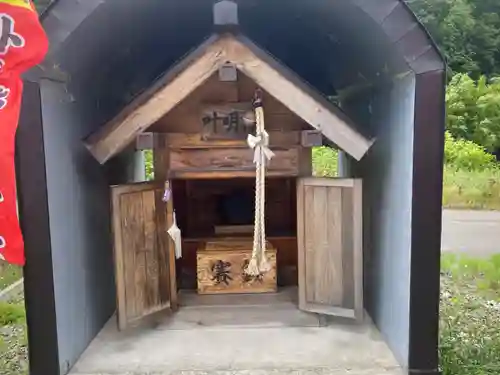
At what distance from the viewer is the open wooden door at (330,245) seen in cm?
477

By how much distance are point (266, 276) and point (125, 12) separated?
9.76ft

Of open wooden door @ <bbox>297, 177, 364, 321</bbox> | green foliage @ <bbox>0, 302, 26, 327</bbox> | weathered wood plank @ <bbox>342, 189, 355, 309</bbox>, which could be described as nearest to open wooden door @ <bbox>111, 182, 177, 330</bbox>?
open wooden door @ <bbox>297, 177, 364, 321</bbox>

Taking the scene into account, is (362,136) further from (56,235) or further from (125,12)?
(56,235)

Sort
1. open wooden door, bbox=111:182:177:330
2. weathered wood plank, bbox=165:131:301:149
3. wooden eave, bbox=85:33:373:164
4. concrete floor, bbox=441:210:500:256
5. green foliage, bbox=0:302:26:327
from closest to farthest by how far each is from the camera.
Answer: wooden eave, bbox=85:33:373:164 → open wooden door, bbox=111:182:177:330 → weathered wood plank, bbox=165:131:301:149 → green foliage, bbox=0:302:26:327 → concrete floor, bbox=441:210:500:256

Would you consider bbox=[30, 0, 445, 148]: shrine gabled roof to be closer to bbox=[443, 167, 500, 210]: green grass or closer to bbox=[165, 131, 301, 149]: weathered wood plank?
bbox=[165, 131, 301, 149]: weathered wood plank

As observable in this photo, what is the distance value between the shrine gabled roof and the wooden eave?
543 millimetres

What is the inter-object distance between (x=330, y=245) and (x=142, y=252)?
66.0 inches

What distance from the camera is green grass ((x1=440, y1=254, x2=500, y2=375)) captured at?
4.45 metres

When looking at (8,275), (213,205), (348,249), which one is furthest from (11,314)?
(348,249)

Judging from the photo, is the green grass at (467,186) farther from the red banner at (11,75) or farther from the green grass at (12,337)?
the red banner at (11,75)

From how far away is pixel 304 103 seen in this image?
14.0 ft

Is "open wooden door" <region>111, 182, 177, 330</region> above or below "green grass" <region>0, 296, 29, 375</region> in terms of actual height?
above

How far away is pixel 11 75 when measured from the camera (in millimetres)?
3309

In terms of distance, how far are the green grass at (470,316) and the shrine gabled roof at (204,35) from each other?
2.37 meters
